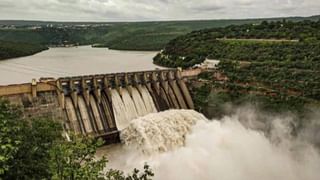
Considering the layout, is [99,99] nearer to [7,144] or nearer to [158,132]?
[158,132]

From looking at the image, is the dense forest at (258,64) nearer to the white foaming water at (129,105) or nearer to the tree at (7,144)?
the white foaming water at (129,105)

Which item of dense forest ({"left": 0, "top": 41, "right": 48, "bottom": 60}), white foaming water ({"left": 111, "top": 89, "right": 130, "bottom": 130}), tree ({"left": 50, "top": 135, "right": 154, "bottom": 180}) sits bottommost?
white foaming water ({"left": 111, "top": 89, "right": 130, "bottom": 130})

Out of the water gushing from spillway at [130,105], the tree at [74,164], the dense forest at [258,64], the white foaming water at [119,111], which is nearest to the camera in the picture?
the tree at [74,164]

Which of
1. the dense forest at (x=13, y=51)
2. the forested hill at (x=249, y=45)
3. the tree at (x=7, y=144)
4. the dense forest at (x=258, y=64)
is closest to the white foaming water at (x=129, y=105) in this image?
the dense forest at (x=258, y=64)

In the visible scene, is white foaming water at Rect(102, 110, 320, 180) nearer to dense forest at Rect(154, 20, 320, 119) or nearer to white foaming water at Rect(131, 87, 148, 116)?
white foaming water at Rect(131, 87, 148, 116)

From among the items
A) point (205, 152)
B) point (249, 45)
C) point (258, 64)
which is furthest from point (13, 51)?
point (205, 152)

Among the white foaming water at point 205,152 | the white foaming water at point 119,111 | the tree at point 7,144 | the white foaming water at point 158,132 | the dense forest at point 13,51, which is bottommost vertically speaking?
the white foaming water at point 205,152

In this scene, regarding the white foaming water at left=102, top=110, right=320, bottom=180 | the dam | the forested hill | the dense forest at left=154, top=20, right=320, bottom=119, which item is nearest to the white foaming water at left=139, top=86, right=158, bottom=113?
the dam
